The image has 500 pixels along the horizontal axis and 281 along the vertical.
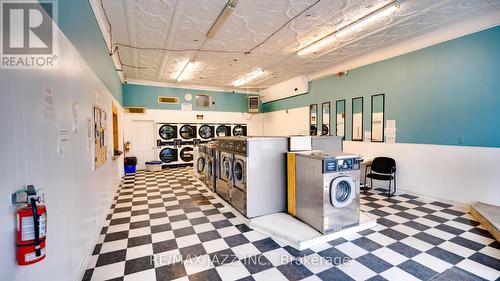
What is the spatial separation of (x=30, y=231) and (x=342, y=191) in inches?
122

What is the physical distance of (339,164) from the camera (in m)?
2.83

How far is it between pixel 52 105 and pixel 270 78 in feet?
22.4

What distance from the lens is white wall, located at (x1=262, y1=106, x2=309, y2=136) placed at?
296 inches

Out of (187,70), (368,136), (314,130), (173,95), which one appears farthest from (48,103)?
(173,95)

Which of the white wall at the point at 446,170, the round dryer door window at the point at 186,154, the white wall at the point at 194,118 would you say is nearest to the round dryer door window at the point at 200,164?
the round dryer door window at the point at 186,154

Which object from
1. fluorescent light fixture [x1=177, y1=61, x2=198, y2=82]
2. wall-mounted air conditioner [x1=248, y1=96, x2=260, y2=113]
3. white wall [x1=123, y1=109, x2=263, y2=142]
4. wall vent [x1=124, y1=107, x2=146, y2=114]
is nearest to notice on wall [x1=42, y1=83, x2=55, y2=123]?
fluorescent light fixture [x1=177, y1=61, x2=198, y2=82]

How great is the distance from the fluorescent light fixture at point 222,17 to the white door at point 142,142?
5133 mm

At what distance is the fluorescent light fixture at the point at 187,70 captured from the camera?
5.99 meters

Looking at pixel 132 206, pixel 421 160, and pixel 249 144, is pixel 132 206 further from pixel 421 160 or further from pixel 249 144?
pixel 421 160

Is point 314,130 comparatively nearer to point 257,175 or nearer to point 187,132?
point 257,175

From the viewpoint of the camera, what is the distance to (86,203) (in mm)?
2350

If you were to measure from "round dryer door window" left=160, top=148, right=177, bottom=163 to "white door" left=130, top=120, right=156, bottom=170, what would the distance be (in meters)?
0.32

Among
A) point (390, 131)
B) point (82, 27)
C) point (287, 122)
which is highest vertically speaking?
point (82, 27)

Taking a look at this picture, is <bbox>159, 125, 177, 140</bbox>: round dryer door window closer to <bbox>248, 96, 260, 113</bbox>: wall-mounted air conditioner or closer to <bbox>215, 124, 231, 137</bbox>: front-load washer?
<bbox>215, 124, 231, 137</bbox>: front-load washer
